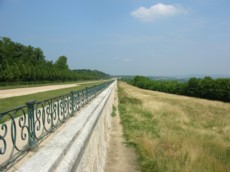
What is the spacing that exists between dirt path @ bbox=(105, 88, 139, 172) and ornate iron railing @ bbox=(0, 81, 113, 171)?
255cm

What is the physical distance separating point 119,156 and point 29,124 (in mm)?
7426

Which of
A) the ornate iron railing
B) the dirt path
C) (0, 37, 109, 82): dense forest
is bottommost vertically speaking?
the dirt path

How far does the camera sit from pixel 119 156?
11.1m

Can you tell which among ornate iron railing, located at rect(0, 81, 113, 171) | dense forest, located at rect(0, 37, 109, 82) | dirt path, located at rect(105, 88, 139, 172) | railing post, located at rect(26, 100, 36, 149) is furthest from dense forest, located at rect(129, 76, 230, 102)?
railing post, located at rect(26, 100, 36, 149)

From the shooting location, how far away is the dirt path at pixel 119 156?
984 centimetres

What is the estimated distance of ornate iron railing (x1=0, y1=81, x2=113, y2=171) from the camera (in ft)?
11.6

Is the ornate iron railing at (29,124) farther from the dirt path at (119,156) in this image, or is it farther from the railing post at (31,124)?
the dirt path at (119,156)

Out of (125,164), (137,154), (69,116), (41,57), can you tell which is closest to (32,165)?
(69,116)

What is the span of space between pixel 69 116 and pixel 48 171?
4.62m

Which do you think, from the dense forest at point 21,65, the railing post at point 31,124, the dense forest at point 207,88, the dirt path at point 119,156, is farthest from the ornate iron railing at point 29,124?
the dense forest at point 207,88

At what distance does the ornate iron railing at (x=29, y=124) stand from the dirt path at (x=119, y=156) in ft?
8.38

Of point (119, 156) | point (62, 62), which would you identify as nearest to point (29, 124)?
point (119, 156)

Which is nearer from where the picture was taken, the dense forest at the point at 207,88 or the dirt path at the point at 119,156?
the dirt path at the point at 119,156

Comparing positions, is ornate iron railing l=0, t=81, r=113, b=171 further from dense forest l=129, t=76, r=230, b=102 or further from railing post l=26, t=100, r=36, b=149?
dense forest l=129, t=76, r=230, b=102
